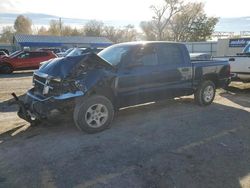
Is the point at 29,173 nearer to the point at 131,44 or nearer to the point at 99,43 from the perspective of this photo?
the point at 131,44

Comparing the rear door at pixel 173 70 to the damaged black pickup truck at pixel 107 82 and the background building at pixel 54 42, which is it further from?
the background building at pixel 54 42

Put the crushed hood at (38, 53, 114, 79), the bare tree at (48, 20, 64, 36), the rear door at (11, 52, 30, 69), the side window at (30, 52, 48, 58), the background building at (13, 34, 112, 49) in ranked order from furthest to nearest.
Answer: the bare tree at (48, 20, 64, 36)
the background building at (13, 34, 112, 49)
the side window at (30, 52, 48, 58)
the rear door at (11, 52, 30, 69)
the crushed hood at (38, 53, 114, 79)

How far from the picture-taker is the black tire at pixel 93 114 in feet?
19.1

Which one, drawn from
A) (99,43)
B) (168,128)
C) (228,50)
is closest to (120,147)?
(168,128)

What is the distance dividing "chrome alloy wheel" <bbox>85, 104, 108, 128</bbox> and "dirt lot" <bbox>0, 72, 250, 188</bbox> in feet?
0.74

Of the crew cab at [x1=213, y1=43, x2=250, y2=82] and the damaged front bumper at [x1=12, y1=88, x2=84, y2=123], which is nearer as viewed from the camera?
the damaged front bumper at [x1=12, y1=88, x2=84, y2=123]

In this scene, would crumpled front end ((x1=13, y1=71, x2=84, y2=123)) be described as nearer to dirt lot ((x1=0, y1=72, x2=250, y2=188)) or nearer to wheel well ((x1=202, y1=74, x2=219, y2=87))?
dirt lot ((x1=0, y1=72, x2=250, y2=188))

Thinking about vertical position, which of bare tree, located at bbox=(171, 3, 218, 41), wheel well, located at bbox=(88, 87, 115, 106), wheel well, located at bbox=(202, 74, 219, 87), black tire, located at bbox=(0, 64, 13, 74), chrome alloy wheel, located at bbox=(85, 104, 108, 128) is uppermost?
bare tree, located at bbox=(171, 3, 218, 41)

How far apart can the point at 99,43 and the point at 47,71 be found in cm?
4677

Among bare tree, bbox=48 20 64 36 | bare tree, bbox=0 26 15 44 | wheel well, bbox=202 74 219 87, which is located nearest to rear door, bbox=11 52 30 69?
wheel well, bbox=202 74 219 87

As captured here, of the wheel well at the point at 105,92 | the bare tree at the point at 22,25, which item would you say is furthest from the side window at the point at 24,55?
the bare tree at the point at 22,25

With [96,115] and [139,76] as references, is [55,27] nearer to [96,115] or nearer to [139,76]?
[139,76]

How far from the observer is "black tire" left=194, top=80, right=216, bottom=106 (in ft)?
27.4

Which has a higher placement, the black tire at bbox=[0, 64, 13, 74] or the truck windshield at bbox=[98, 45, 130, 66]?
the truck windshield at bbox=[98, 45, 130, 66]
